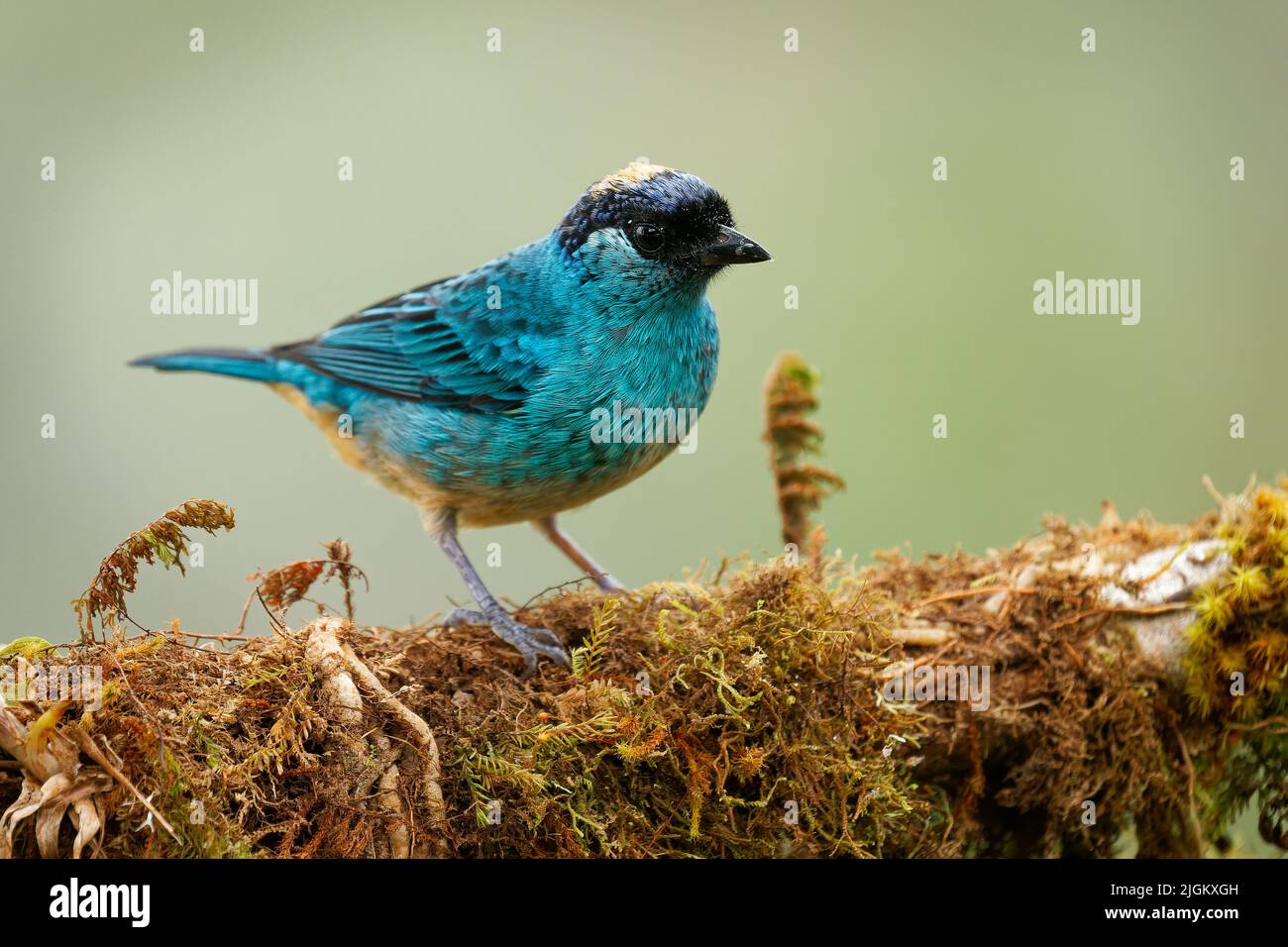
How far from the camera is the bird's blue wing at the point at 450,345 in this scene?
4.05 metres

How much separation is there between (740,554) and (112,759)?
5.54 feet

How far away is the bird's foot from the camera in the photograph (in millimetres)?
3062

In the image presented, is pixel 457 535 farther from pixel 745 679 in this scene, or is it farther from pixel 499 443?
pixel 745 679

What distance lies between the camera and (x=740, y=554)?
3135mm

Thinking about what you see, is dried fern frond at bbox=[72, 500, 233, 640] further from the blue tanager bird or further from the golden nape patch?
the golden nape patch

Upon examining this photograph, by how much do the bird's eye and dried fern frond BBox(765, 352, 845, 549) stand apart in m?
0.62

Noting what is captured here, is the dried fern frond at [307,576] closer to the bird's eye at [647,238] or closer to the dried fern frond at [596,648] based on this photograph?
the dried fern frond at [596,648]

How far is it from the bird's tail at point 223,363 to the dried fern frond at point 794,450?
2.27m

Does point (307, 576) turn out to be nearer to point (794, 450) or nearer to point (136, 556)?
point (136, 556)

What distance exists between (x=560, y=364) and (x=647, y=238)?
56 cm

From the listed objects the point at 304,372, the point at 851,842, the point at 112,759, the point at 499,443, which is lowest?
the point at 851,842

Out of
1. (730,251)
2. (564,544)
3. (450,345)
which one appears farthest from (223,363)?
(730,251)

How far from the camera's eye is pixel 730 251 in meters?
3.83

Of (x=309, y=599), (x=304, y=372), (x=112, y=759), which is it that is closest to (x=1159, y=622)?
(x=309, y=599)
